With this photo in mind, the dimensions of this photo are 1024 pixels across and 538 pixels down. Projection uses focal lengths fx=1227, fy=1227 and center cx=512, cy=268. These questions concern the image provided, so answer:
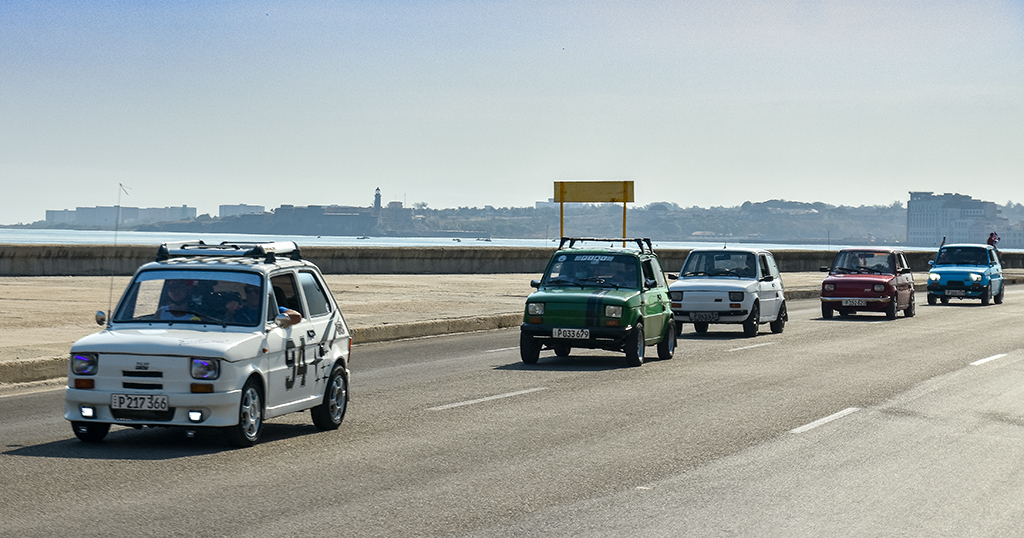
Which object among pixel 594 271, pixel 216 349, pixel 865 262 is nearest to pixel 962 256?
pixel 865 262

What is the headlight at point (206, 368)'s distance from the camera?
924cm

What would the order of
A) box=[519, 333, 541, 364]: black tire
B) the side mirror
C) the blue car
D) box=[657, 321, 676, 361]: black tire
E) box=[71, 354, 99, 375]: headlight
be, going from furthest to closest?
1. the blue car
2. box=[657, 321, 676, 361]: black tire
3. box=[519, 333, 541, 364]: black tire
4. the side mirror
5. box=[71, 354, 99, 375]: headlight

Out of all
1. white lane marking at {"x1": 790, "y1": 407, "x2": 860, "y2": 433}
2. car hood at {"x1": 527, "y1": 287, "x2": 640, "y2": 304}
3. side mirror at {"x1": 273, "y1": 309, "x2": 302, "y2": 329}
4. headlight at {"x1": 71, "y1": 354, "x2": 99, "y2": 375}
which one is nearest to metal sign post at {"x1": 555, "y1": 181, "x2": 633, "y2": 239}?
car hood at {"x1": 527, "y1": 287, "x2": 640, "y2": 304}

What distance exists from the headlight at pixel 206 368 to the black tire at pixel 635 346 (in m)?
8.54

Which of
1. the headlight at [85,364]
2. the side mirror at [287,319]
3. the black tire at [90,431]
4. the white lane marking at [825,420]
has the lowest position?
the white lane marking at [825,420]

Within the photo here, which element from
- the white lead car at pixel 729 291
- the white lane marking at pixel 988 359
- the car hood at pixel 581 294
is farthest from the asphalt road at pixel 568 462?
the white lead car at pixel 729 291

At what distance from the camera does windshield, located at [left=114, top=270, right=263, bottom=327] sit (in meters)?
9.93

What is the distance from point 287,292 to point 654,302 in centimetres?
844

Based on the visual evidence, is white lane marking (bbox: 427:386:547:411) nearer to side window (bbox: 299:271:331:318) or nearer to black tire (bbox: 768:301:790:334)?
side window (bbox: 299:271:331:318)

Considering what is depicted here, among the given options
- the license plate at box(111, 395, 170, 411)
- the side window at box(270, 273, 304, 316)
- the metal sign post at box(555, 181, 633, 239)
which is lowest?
the license plate at box(111, 395, 170, 411)

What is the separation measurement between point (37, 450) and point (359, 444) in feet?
8.15

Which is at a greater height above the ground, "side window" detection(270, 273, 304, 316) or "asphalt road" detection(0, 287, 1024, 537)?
"side window" detection(270, 273, 304, 316)

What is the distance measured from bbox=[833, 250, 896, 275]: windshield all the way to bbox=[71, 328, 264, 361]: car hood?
22696 mm

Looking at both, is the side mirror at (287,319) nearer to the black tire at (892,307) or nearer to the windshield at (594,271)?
the windshield at (594,271)
